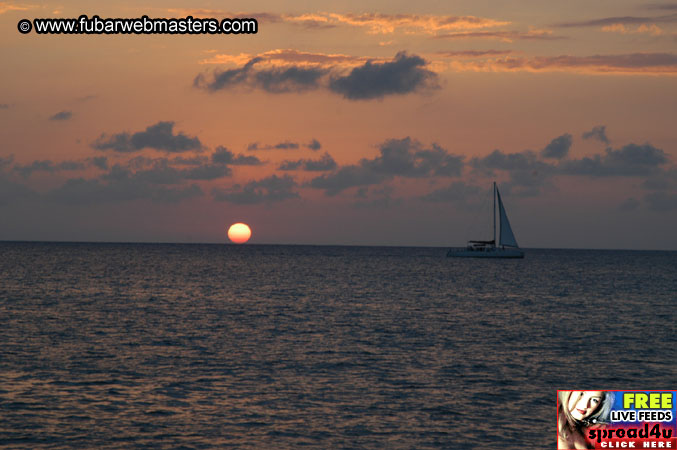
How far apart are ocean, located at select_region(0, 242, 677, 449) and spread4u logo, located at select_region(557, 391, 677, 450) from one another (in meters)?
2.20

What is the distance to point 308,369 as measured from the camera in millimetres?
41438

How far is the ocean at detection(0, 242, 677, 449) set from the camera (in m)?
29.0

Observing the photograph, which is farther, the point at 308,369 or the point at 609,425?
the point at 308,369

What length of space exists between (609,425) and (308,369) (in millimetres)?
19315

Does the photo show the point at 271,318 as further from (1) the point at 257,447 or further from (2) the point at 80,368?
(1) the point at 257,447

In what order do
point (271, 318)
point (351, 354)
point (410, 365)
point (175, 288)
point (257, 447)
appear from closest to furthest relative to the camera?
point (257, 447) < point (410, 365) < point (351, 354) < point (271, 318) < point (175, 288)

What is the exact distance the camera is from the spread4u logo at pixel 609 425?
25.7m

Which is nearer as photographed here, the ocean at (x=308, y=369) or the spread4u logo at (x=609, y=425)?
the spread4u logo at (x=609, y=425)

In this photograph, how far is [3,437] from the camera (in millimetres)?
27625

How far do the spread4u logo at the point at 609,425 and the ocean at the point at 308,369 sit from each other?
2203 millimetres

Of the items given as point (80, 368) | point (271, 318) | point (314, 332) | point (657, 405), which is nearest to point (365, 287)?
point (271, 318)

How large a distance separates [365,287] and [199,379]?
7829 cm

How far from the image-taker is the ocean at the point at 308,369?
2905 centimetres

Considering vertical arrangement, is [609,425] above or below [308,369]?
above
